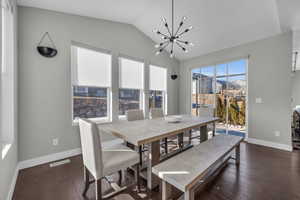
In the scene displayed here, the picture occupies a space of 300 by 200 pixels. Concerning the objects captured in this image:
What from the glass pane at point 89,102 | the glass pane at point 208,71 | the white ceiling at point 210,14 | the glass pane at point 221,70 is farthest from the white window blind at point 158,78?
the glass pane at point 221,70

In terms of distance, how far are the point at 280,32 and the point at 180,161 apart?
406 cm

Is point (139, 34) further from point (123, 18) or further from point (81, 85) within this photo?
point (81, 85)

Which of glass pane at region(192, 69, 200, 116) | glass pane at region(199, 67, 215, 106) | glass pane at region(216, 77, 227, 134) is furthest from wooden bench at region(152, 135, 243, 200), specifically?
glass pane at region(192, 69, 200, 116)

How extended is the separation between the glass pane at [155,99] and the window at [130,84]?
0.42 m

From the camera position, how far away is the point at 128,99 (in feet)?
12.8

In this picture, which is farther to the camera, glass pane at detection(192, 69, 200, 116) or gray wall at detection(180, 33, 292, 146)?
glass pane at detection(192, 69, 200, 116)

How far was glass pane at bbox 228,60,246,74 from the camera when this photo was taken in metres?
3.94

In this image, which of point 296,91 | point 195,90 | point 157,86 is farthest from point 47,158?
point 296,91

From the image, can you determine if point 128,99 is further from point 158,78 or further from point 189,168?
point 189,168

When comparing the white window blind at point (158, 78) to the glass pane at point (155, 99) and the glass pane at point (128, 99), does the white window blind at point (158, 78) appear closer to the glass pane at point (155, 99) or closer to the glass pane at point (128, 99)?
the glass pane at point (155, 99)

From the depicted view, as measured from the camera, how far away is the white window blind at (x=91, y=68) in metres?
2.97

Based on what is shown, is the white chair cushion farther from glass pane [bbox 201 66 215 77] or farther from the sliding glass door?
glass pane [bbox 201 66 215 77]

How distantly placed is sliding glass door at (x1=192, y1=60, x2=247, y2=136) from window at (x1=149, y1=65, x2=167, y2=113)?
1443 mm

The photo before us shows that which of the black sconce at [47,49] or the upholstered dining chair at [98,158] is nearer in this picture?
the upholstered dining chair at [98,158]
